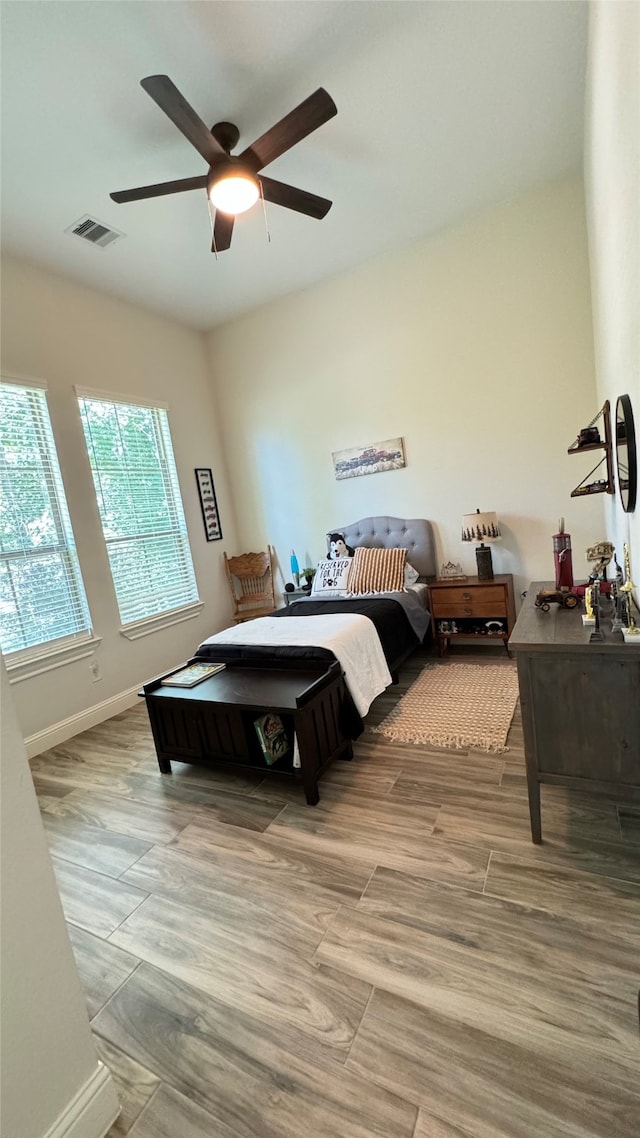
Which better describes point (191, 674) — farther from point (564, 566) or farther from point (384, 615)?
point (564, 566)

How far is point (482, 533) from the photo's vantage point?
3.48 m

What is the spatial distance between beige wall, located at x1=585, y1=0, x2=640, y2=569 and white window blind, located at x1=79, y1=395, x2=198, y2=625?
3437mm

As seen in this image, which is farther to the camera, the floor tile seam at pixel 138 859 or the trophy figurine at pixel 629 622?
the floor tile seam at pixel 138 859

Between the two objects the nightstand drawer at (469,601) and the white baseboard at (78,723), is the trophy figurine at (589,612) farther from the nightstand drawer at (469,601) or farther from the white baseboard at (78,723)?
the white baseboard at (78,723)

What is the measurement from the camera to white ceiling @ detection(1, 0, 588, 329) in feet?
6.15

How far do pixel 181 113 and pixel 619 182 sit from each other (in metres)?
1.67

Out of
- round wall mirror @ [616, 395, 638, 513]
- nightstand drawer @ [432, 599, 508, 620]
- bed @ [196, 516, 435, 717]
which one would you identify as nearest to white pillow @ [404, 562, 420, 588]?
bed @ [196, 516, 435, 717]

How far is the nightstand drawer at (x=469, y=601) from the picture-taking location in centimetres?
337

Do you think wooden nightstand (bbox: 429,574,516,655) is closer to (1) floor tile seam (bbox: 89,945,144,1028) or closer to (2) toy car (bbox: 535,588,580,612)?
(2) toy car (bbox: 535,588,580,612)

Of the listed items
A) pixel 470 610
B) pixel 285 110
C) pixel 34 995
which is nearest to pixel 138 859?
pixel 34 995

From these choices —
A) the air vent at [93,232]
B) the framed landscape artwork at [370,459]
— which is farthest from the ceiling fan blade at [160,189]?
the framed landscape artwork at [370,459]

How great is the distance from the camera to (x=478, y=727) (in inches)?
97.4

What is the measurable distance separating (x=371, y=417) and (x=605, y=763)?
330 centimetres

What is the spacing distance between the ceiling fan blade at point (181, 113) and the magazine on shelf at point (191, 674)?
99.1 inches
